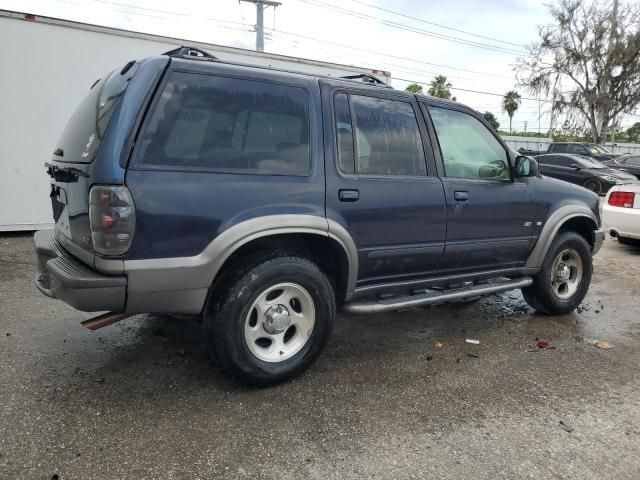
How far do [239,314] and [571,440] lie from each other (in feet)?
6.48

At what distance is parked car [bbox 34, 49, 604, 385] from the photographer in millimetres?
2787

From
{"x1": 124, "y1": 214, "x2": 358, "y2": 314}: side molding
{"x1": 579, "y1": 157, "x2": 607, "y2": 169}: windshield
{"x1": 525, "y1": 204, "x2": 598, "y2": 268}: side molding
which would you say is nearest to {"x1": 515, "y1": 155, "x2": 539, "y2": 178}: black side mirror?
{"x1": 525, "y1": 204, "x2": 598, "y2": 268}: side molding

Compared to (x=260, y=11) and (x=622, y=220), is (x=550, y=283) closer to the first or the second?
(x=622, y=220)

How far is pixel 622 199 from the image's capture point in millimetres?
7746

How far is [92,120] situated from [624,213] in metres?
7.52

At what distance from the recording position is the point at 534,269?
464 centimetres

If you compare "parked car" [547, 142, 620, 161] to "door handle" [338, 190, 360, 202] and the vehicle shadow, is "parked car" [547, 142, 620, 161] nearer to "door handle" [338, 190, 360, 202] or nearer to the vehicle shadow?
the vehicle shadow

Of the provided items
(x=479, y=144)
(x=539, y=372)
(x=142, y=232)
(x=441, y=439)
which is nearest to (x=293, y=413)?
(x=441, y=439)

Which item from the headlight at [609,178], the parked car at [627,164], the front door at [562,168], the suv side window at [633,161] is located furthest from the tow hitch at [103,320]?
the suv side window at [633,161]

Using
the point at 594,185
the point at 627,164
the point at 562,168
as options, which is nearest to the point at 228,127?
the point at 594,185

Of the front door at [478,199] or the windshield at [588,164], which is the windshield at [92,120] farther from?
the windshield at [588,164]

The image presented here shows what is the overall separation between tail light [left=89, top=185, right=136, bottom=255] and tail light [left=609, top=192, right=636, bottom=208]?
24.5ft

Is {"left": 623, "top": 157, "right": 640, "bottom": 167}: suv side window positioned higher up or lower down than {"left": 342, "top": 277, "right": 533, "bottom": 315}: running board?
higher up

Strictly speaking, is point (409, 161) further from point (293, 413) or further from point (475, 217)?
point (293, 413)
